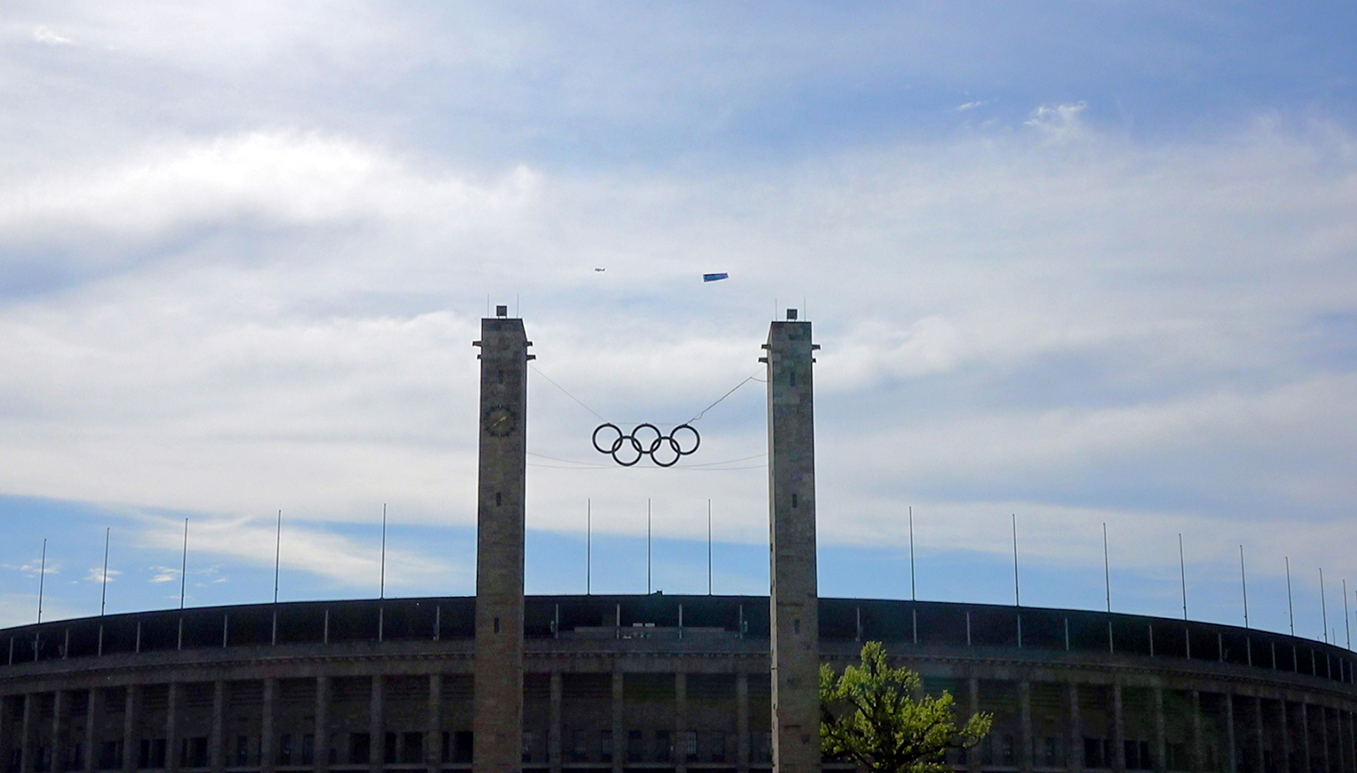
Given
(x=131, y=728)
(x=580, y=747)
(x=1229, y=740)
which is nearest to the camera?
(x=580, y=747)

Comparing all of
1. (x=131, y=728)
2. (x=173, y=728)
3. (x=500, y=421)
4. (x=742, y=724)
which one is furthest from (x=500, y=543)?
(x=131, y=728)

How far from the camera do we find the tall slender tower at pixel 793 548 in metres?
66.8

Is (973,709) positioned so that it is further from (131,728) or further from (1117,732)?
(131,728)

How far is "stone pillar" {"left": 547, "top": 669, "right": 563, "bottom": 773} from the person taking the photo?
8819 cm

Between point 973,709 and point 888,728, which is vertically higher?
→ point 973,709

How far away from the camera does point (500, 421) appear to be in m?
69.0

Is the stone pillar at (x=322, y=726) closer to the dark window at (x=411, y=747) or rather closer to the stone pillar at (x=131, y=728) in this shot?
the dark window at (x=411, y=747)

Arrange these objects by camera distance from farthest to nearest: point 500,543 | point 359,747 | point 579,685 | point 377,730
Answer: point 359,747, point 579,685, point 377,730, point 500,543

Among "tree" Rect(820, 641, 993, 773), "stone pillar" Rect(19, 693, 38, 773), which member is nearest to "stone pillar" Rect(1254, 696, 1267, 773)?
"tree" Rect(820, 641, 993, 773)

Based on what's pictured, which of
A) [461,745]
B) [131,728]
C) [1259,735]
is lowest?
[461,745]

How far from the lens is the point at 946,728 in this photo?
67688mm

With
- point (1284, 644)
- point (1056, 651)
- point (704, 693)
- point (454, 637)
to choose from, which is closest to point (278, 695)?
point (454, 637)

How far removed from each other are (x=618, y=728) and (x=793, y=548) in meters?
25.9

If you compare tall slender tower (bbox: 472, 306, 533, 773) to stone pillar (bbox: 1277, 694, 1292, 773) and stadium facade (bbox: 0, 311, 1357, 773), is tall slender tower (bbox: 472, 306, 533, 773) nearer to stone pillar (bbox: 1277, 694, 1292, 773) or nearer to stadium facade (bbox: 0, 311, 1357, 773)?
stadium facade (bbox: 0, 311, 1357, 773)
